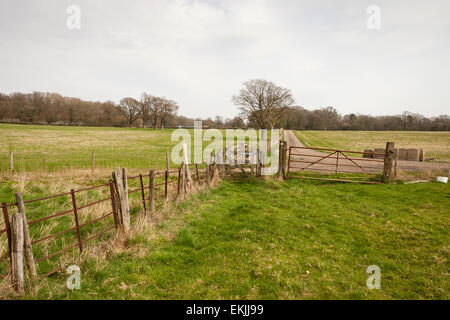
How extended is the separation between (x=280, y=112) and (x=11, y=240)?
34.4m

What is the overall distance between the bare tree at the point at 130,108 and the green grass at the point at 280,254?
97.7 m

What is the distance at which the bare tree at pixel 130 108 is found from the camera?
95.9m

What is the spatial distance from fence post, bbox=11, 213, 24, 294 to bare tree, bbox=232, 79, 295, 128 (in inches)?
1267

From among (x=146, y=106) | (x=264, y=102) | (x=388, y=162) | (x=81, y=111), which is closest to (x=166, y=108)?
(x=146, y=106)

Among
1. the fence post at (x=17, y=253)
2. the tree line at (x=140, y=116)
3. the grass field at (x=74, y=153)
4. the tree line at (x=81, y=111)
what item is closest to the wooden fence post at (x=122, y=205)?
the fence post at (x=17, y=253)

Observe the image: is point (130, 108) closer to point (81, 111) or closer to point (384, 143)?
point (81, 111)

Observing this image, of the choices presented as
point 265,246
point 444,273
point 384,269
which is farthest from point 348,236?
point 265,246

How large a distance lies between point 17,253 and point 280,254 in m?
4.97

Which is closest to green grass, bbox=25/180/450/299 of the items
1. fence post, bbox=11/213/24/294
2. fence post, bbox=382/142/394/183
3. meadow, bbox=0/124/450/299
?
meadow, bbox=0/124/450/299

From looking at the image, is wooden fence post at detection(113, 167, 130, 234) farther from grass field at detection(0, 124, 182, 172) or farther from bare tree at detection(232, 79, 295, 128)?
bare tree at detection(232, 79, 295, 128)

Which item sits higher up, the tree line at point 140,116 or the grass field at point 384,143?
the tree line at point 140,116

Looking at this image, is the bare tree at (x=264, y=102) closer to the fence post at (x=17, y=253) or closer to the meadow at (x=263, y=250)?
the meadow at (x=263, y=250)

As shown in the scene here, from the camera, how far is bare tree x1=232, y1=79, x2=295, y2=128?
112 ft

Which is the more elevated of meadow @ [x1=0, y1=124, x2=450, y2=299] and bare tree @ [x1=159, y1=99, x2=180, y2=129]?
bare tree @ [x1=159, y1=99, x2=180, y2=129]
